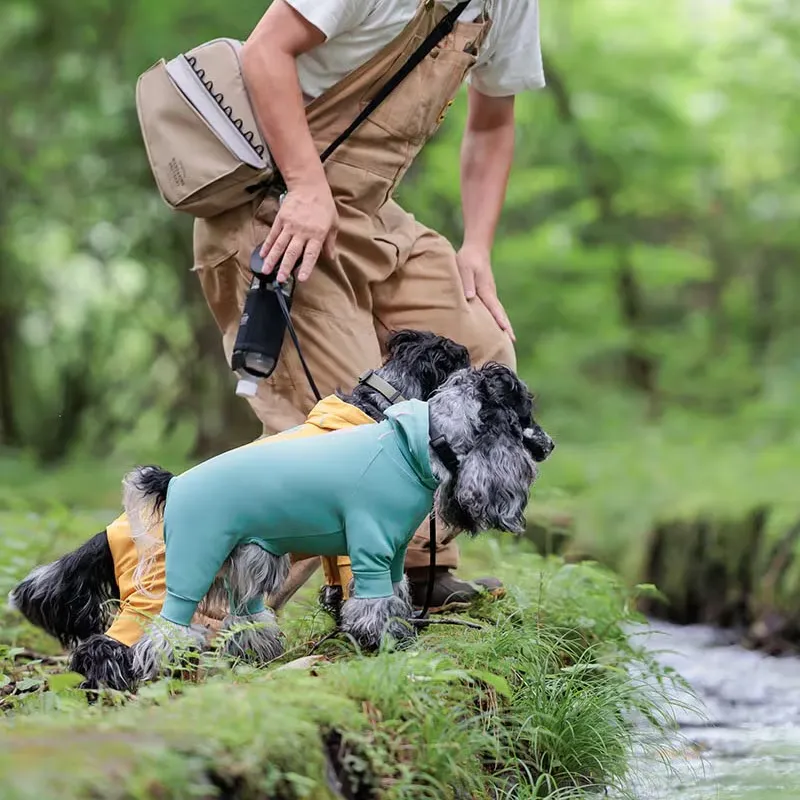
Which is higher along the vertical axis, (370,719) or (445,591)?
(370,719)

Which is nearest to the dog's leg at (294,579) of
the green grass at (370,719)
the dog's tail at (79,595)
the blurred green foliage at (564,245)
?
the green grass at (370,719)

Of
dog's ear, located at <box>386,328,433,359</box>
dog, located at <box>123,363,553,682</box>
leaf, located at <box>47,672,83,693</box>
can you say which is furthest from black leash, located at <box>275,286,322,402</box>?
leaf, located at <box>47,672,83,693</box>

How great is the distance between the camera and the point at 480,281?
14.5ft

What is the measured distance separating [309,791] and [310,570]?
168cm

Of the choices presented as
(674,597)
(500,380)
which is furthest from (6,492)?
(500,380)

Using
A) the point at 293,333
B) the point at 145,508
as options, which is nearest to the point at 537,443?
the point at 293,333

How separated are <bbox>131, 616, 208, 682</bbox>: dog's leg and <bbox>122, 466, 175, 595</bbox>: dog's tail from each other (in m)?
0.19

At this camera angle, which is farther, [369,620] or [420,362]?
[420,362]

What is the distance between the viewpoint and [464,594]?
4.29 m

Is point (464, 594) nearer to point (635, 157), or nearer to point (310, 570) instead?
point (310, 570)

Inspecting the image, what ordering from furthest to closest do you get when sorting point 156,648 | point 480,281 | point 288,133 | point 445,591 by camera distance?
point 480,281 < point 445,591 < point 288,133 < point 156,648

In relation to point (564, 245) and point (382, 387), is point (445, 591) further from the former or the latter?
point (564, 245)

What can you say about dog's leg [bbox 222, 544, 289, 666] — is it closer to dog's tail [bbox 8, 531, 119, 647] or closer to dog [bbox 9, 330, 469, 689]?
dog [bbox 9, 330, 469, 689]

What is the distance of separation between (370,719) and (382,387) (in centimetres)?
111
